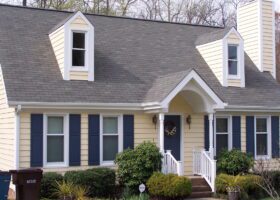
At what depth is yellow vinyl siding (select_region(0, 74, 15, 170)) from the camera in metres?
16.2

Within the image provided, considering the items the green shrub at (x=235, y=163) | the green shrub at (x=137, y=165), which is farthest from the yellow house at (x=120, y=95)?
the green shrub at (x=137, y=165)

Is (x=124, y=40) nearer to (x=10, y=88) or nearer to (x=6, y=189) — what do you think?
(x=10, y=88)

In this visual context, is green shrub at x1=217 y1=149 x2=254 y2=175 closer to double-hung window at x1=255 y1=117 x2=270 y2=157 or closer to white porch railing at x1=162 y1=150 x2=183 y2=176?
white porch railing at x1=162 y1=150 x2=183 y2=176

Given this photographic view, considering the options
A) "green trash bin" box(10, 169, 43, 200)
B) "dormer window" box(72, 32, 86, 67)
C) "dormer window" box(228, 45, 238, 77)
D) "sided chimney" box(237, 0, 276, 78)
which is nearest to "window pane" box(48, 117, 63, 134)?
"dormer window" box(72, 32, 86, 67)

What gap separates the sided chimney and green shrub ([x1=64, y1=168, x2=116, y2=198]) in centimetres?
1056

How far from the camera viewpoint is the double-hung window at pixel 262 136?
2045 cm

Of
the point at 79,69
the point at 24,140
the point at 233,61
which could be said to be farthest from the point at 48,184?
the point at 233,61

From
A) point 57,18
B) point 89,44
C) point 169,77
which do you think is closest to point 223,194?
point 169,77

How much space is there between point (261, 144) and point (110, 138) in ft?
22.6

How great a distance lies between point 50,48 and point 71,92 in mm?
2762

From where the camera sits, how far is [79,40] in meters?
18.1

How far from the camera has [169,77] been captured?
712 inches

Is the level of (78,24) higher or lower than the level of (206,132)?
higher

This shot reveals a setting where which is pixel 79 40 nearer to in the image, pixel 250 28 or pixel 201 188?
pixel 201 188
